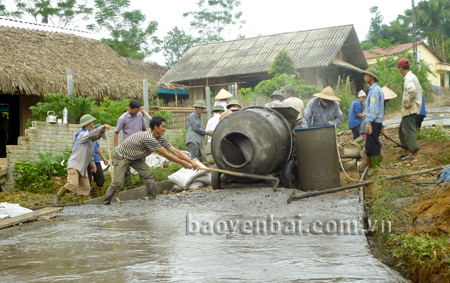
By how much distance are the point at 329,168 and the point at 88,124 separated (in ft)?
14.2

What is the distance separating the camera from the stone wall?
9.82 meters

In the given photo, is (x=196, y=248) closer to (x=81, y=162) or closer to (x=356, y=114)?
(x=81, y=162)

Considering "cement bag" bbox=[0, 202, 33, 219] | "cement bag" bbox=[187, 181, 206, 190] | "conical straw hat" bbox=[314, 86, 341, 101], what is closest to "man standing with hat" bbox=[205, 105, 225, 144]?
"cement bag" bbox=[187, 181, 206, 190]

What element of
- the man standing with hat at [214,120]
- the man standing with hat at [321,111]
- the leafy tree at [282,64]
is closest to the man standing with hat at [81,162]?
the man standing with hat at [214,120]

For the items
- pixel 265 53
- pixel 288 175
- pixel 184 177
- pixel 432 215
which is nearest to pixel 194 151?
pixel 184 177

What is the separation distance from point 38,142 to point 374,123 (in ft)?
23.2

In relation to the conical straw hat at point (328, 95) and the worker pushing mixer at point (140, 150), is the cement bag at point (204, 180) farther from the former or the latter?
the conical straw hat at point (328, 95)

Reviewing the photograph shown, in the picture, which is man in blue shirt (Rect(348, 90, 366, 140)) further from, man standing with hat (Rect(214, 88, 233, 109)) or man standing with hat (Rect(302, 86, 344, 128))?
man standing with hat (Rect(214, 88, 233, 109))

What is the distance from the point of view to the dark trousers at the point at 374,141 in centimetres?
773

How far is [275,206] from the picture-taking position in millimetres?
6113

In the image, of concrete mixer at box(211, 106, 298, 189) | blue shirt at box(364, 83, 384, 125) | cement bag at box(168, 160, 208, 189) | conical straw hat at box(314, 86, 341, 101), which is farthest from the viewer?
cement bag at box(168, 160, 208, 189)

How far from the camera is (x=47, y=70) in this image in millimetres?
13133

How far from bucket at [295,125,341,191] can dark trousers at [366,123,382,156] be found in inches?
25.1

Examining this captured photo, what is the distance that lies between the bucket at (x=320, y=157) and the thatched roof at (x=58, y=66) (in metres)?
8.03
